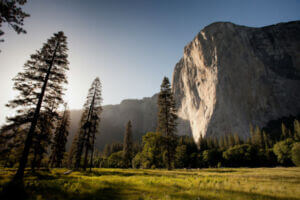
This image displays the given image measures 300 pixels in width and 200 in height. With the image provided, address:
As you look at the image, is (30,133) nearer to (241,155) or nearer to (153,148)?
(153,148)

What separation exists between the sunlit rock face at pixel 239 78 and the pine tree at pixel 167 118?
Answer: 288ft

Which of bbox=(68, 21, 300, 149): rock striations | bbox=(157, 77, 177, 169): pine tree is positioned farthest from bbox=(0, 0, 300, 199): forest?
bbox=(68, 21, 300, 149): rock striations

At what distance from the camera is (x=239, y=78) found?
11988 cm

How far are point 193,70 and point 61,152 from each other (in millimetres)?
131682

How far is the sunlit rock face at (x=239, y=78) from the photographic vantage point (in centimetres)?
10962

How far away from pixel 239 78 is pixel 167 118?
117m

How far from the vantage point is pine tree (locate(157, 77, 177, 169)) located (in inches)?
1053

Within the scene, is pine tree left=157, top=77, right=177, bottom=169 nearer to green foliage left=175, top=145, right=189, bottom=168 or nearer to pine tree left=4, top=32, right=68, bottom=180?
pine tree left=4, top=32, right=68, bottom=180

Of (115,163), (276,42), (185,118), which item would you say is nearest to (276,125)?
(185,118)

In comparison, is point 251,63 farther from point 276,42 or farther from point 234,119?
point 234,119

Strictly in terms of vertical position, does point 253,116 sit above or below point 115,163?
above

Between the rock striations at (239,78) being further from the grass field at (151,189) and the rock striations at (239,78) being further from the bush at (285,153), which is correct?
the grass field at (151,189)

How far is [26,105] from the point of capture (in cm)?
1438

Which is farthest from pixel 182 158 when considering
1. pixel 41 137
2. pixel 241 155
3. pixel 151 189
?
pixel 151 189
